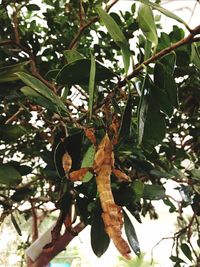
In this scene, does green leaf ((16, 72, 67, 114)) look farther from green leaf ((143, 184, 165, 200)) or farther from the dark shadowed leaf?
green leaf ((143, 184, 165, 200))

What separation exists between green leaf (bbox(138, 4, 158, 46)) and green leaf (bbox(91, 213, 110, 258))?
0.93 feet

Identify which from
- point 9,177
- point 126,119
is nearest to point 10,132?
point 9,177

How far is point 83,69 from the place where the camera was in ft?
1.47

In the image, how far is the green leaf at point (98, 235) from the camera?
590 mm

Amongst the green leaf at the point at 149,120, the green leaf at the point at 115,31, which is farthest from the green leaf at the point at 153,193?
the green leaf at the point at 115,31

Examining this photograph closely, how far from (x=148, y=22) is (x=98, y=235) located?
337 mm

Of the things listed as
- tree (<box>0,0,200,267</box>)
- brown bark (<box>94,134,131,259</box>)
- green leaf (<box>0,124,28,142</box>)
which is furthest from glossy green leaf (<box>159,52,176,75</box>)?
green leaf (<box>0,124,28,142</box>)

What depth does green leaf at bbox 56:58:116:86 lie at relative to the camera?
1.45 feet

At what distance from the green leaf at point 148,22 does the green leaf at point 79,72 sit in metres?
0.06

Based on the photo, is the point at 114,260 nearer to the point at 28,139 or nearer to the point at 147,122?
the point at 28,139

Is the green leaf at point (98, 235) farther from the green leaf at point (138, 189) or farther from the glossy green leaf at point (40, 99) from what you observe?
the glossy green leaf at point (40, 99)

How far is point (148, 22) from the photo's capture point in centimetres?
44

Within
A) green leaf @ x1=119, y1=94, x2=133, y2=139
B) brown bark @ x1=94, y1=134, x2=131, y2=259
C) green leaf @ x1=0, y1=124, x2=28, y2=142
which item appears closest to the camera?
brown bark @ x1=94, y1=134, x2=131, y2=259

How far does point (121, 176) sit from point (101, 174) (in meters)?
0.06
